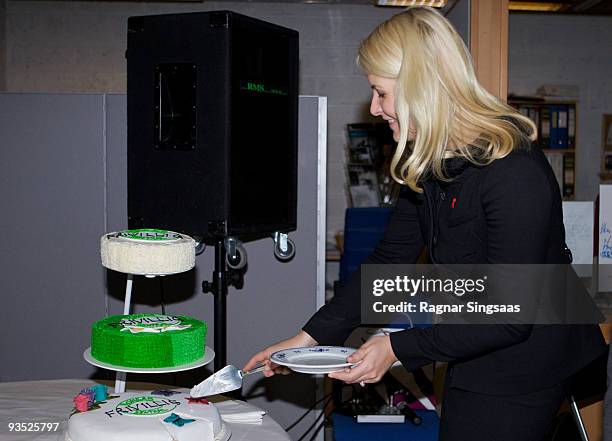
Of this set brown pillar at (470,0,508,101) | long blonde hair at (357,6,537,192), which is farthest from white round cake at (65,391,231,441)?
brown pillar at (470,0,508,101)

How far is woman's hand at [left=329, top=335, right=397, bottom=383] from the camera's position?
56.0 inches

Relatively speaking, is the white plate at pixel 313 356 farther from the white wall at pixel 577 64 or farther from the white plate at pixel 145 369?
the white wall at pixel 577 64

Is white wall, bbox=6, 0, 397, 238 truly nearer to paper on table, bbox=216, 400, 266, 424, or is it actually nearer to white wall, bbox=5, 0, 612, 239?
white wall, bbox=5, 0, 612, 239

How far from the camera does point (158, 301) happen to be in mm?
2568

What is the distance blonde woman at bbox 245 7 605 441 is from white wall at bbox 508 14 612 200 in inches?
180

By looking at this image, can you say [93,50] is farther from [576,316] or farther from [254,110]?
[576,316]

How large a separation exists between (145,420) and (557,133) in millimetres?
4776

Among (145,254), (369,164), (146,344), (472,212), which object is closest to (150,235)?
(145,254)

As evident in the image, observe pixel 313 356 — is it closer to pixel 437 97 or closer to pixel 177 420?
pixel 177 420

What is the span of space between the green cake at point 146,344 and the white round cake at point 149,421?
76 mm

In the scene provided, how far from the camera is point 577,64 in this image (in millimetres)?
5723

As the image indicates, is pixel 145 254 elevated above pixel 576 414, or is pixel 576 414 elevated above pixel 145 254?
pixel 145 254

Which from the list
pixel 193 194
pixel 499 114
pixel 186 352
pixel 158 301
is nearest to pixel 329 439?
pixel 158 301

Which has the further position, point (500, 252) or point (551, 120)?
point (551, 120)
